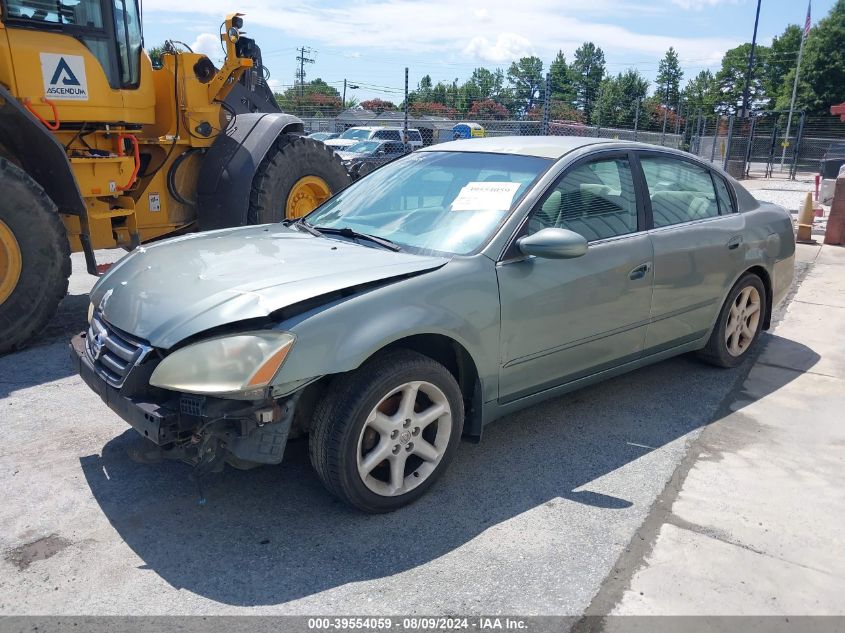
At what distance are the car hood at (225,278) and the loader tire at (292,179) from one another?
122 inches

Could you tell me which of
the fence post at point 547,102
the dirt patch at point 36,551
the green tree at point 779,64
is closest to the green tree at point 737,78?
the green tree at point 779,64

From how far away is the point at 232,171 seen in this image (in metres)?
6.80

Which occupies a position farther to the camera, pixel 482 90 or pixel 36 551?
pixel 482 90

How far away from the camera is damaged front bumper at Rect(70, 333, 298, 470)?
2.63m

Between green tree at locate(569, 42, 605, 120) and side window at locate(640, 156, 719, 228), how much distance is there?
63.3 feet

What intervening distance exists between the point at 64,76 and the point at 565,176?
418 cm

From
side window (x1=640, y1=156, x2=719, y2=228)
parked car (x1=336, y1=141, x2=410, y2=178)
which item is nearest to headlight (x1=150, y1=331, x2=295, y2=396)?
side window (x1=640, y1=156, x2=719, y2=228)

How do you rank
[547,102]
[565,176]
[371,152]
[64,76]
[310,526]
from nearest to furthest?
[310,526]
[565,176]
[64,76]
[547,102]
[371,152]

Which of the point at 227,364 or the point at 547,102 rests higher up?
the point at 547,102

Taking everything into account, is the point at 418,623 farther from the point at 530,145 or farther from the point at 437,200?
the point at 530,145

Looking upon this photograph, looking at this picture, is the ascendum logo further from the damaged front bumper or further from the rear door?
the rear door

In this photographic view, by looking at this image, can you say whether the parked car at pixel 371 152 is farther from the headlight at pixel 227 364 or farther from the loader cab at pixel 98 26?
the headlight at pixel 227 364

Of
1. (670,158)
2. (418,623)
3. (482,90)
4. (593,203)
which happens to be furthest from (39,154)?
(482,90)

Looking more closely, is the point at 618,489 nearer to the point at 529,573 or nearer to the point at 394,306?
the point at 529,573
